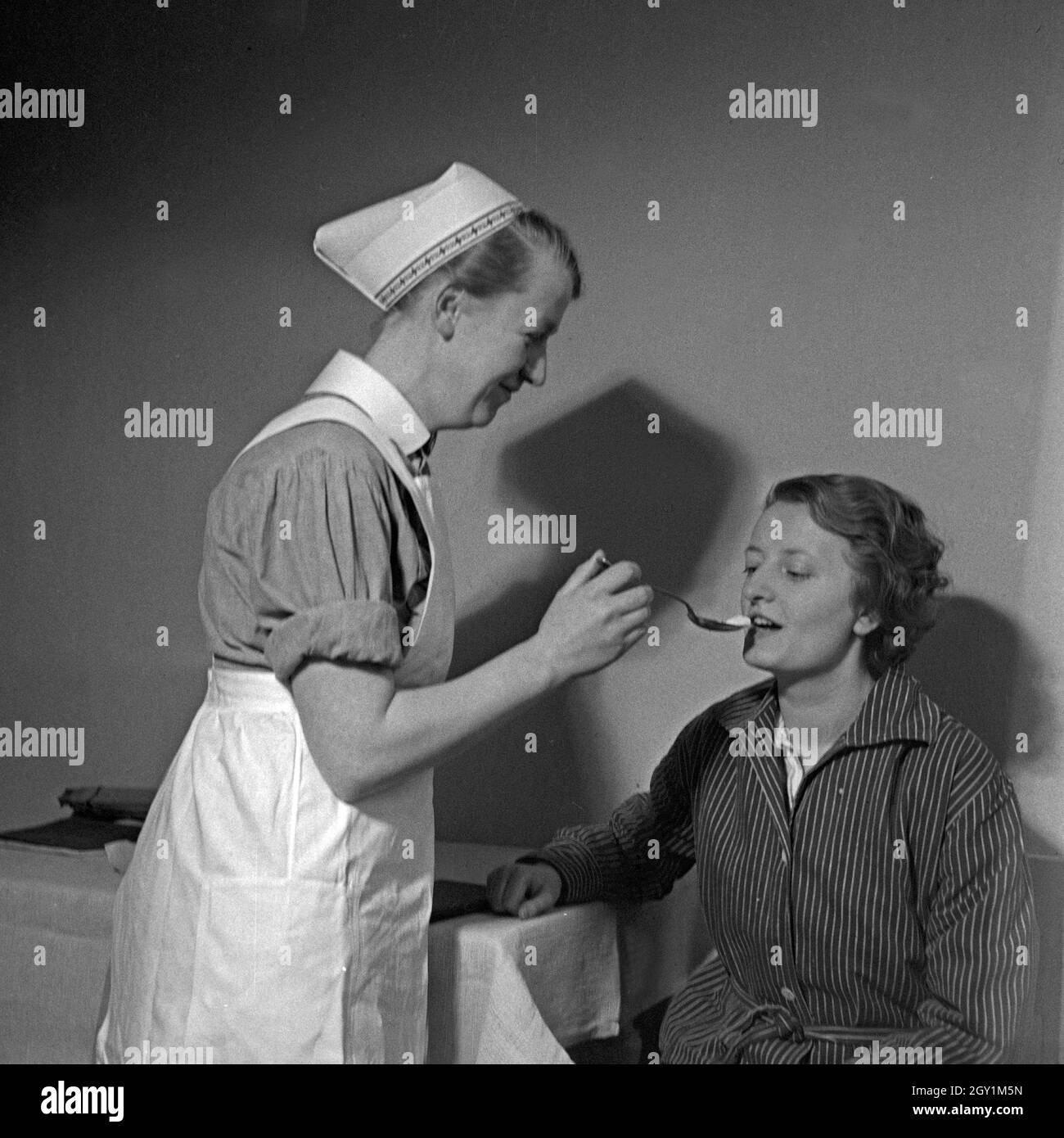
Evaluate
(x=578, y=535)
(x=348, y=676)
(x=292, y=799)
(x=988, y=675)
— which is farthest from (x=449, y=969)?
(x=988, y=675)

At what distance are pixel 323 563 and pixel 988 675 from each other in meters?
0.78

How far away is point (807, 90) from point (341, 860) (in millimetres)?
946

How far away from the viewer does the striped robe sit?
4.52 ft

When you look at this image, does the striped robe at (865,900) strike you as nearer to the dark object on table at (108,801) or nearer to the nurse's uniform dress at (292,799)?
the nurse's uniform dress at (292,799)

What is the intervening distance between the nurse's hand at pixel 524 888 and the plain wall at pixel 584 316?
0.15m

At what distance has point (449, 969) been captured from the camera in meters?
1.43

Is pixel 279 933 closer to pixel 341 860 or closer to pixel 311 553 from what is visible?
pixel 341 860

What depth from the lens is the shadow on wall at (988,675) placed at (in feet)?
5.14

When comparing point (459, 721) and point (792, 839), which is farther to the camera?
point (792, 839)

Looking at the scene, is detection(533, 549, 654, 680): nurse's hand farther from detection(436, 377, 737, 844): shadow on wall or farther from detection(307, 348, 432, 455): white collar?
detection(436, 377, 737, 844): shadow on wall

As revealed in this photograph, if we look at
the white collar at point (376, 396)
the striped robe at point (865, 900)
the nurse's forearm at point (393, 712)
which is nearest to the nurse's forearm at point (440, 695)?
the nurse's forearm at point (393, 712)

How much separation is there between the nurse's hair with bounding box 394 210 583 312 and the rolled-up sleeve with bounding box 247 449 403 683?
21 centimetres
